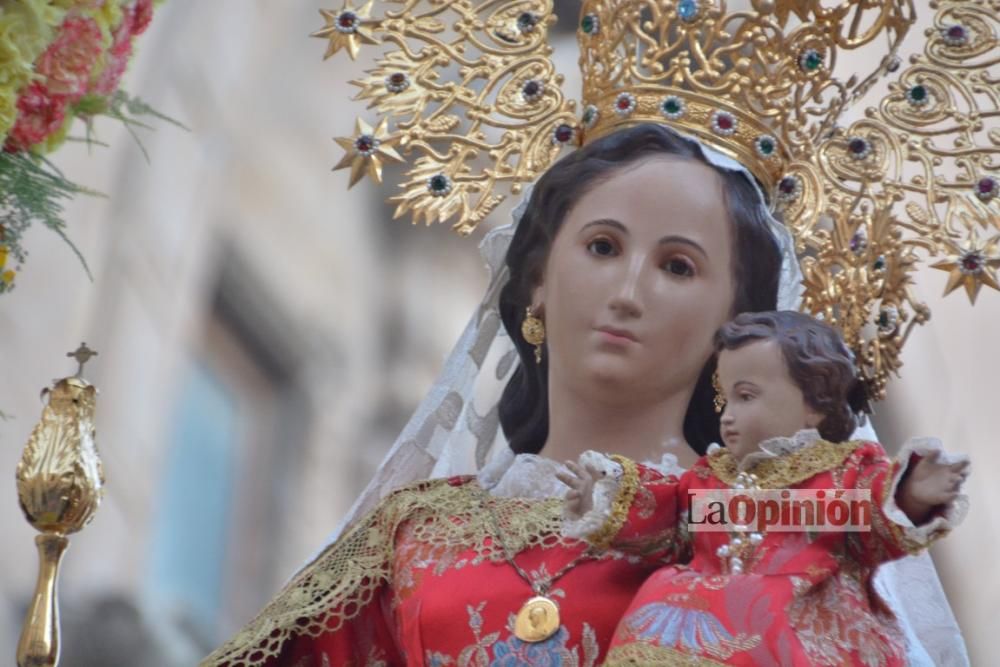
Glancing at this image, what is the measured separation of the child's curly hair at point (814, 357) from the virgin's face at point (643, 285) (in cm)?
37

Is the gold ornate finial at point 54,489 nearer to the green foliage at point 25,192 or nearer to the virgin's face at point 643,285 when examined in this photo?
the green foliage at point 25,192

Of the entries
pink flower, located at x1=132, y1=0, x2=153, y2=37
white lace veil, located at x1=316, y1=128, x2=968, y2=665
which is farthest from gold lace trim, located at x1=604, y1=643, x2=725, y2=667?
pink flower, located at x1=132, y1=0, x2=153, y2=37

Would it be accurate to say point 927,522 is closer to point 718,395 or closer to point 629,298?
point 718,395

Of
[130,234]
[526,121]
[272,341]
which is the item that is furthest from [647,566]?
[272,341]

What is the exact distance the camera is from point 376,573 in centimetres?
359

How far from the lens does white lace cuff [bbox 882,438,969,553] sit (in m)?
2.87

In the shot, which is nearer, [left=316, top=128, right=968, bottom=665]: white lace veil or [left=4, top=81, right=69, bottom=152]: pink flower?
[left=4, top=81, right=69, bottom=152]: pink flower

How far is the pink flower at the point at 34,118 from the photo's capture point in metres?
3.25

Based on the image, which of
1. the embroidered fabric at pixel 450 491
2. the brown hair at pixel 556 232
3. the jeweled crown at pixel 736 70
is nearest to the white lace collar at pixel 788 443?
the embroidered fabric at pixel 450 491

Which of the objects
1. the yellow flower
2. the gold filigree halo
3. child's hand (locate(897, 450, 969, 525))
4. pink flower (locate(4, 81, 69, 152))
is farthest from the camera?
the gold filigree halo

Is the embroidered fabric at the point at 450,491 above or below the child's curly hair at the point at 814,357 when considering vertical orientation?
below

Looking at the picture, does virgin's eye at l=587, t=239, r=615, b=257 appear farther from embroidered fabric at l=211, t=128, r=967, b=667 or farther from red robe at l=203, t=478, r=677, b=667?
red robe at l=203, t=478, r=677, b=667

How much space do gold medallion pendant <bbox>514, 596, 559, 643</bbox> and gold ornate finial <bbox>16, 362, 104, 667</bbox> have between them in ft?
2.05

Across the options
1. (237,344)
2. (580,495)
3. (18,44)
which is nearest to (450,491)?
(580,495)
